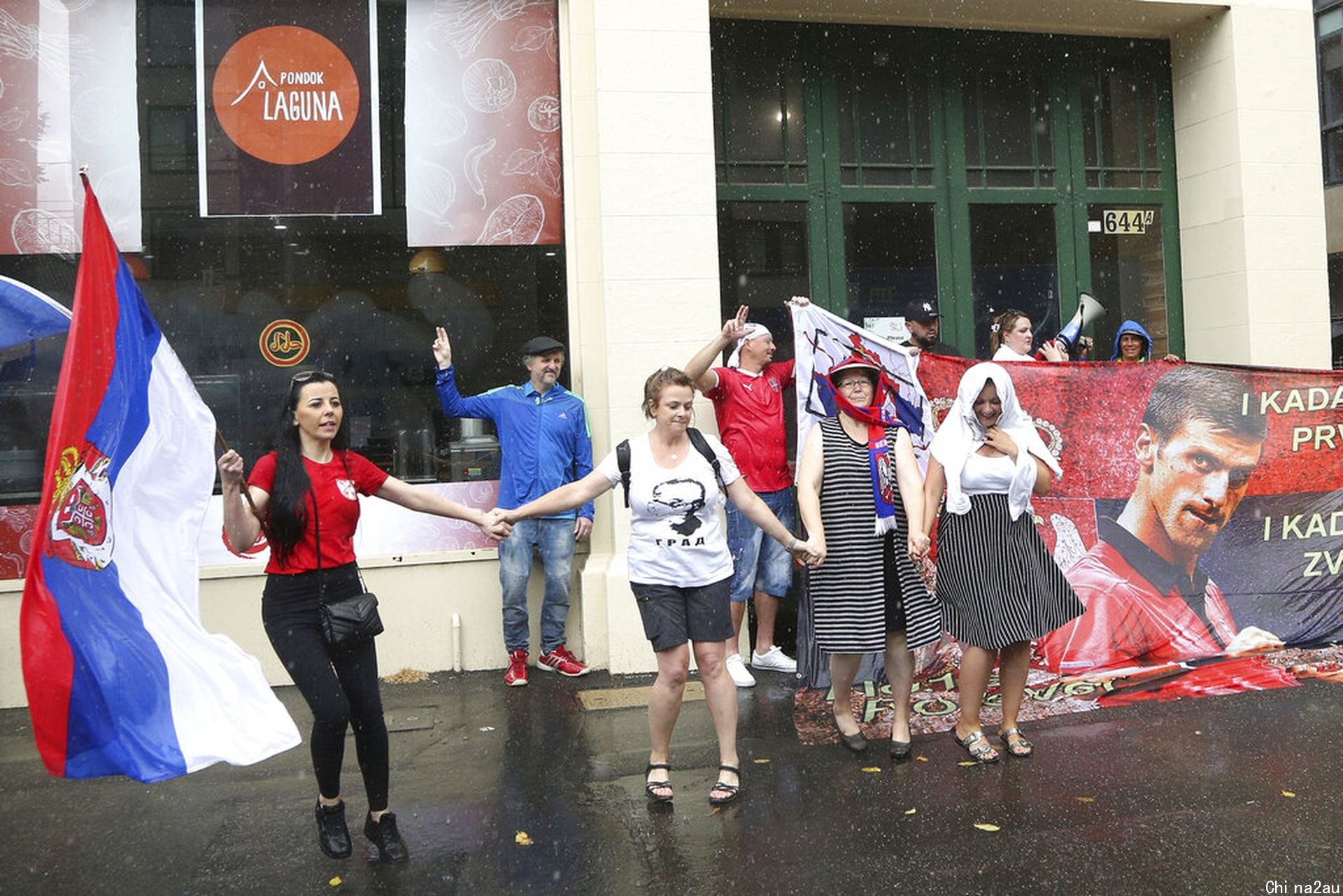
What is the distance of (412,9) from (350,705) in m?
5.10

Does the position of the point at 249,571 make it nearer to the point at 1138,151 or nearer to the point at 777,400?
the point at 777,400

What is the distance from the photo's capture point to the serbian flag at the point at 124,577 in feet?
12.4

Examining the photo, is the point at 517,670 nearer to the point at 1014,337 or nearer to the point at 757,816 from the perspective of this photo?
the point at 757,816

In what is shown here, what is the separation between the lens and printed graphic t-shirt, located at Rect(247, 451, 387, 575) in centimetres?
448

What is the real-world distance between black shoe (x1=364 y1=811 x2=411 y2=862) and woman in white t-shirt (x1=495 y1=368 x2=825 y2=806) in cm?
112

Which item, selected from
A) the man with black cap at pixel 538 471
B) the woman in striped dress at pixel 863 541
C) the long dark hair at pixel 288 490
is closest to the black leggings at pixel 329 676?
the long dark hair at pixel 288 490

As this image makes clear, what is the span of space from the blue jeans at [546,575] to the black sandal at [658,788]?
237cm

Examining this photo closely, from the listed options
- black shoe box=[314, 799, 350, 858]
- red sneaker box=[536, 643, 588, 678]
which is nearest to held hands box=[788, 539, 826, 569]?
black shoe box=[314, 799, 350, 858]

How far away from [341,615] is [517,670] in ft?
9.82

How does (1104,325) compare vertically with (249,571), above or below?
above

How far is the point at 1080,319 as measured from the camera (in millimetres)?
8727

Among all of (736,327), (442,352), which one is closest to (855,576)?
(736,327)

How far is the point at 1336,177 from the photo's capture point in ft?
59.2

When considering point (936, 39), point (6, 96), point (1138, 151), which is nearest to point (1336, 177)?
point (1138, 151)
